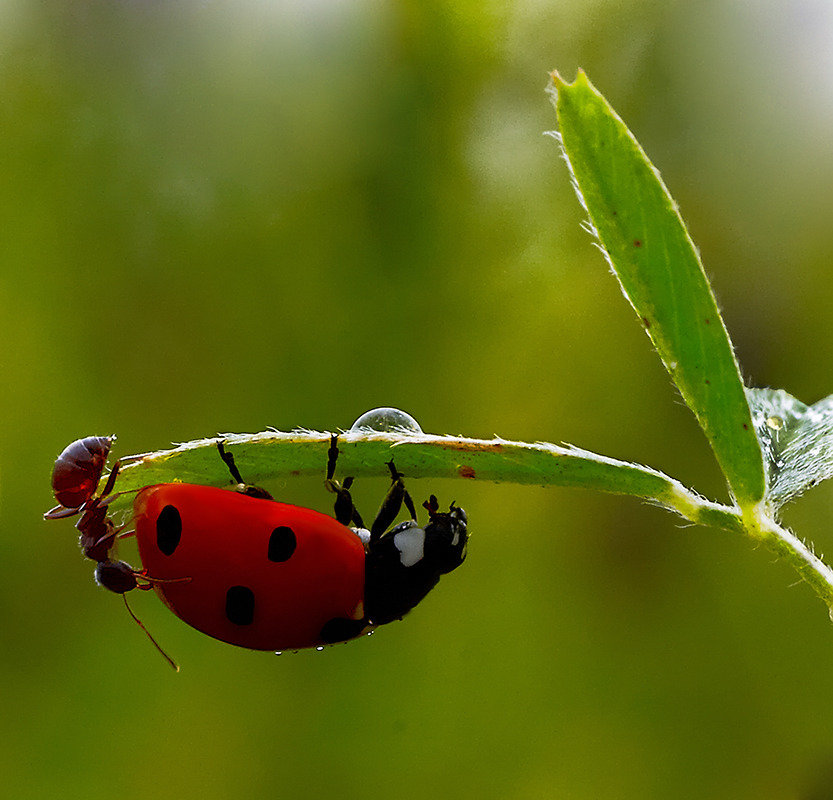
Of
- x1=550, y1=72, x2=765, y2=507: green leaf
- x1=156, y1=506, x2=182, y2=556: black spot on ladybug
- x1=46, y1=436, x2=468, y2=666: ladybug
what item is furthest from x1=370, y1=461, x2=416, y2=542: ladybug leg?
x1=550, y1=72, x2=765, y2=507: green leaf

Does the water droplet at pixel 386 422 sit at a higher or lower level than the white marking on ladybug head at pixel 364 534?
higher

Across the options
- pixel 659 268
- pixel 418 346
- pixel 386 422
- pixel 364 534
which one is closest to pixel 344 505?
pixel 364 534

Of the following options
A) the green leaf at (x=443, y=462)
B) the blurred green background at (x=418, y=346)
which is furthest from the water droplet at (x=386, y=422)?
the blurred green background at (x=418, y=346)

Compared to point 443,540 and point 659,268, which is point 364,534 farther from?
point 659,268

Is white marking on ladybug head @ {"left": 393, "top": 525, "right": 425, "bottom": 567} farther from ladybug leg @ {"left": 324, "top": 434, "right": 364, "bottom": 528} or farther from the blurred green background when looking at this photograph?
the blurred green background

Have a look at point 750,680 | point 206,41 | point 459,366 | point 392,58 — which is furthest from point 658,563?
point 206,41

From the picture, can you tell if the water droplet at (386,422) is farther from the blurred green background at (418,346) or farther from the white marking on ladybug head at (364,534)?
the blurred green background at (418,346)
